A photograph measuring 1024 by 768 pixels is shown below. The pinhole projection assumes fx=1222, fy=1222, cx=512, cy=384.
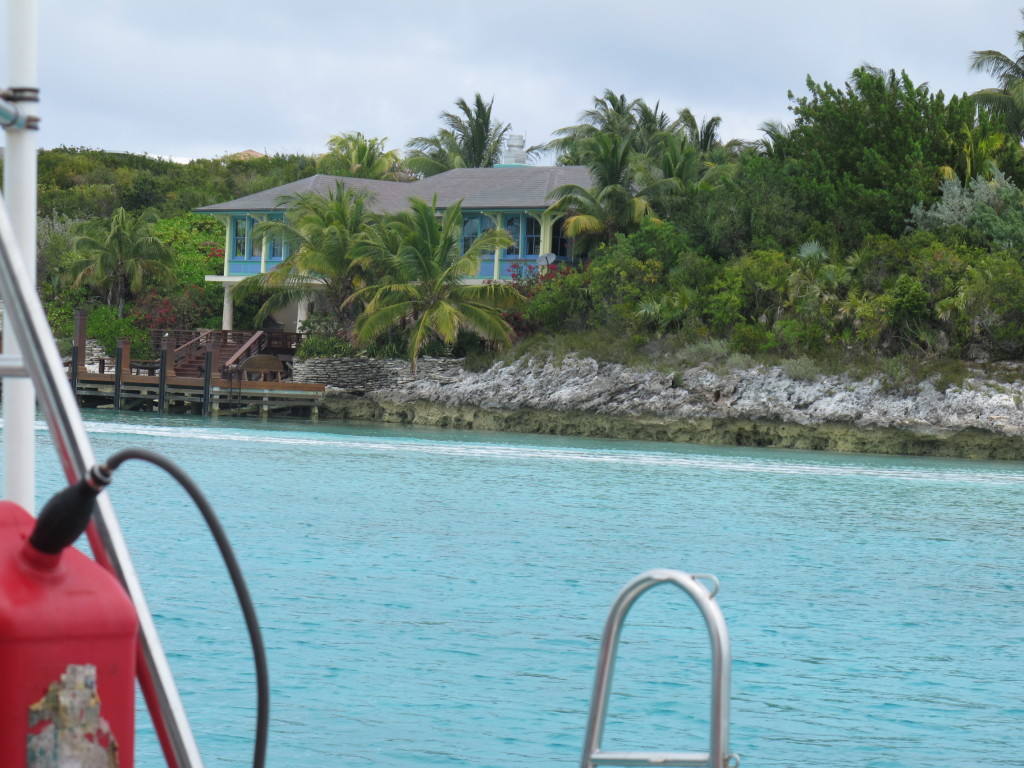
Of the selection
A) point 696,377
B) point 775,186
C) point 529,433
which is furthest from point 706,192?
point 529,433

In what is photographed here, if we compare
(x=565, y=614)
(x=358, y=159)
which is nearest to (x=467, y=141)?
(x=358, y=159)

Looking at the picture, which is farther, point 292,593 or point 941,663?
point 292,593

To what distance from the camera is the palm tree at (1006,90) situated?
140ft

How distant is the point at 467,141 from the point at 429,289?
726 inches

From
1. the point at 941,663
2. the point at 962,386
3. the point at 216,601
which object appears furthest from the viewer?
the point at 962,386

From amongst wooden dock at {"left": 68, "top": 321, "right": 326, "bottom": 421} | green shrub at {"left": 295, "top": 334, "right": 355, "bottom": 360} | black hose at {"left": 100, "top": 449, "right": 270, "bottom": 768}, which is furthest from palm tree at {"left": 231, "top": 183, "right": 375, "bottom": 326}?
black hose at {"left": 100, "top": 449, "right": 270, "bottom": 768}

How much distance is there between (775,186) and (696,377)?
20.9 ft

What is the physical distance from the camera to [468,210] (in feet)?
131

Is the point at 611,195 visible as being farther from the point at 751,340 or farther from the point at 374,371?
the point at 374,371

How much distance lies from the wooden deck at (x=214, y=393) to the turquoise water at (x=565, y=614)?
13.6 metres

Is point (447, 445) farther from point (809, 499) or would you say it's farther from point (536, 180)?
point (536, 180)

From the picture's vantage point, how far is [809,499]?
1869 centimetres

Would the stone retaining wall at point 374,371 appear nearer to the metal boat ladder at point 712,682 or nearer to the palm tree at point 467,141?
the palm tree at point 467,141

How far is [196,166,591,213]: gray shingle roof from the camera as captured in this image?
3994 centimetres
